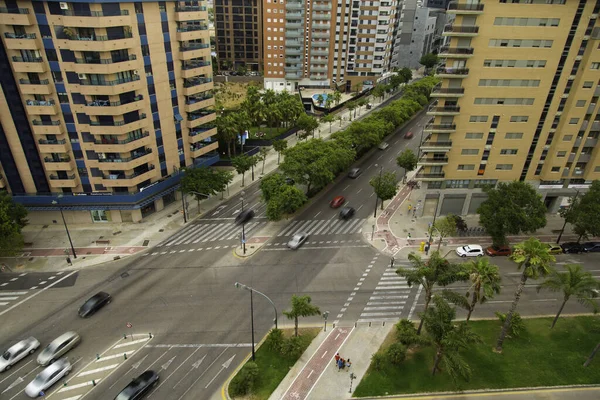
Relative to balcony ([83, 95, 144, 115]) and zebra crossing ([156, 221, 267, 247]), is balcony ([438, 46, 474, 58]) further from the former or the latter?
balcony ([83, 95, 144, 115])

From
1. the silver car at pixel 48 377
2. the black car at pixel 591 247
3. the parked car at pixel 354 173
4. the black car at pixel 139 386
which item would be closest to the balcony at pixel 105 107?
the silver car at pixel 48 377

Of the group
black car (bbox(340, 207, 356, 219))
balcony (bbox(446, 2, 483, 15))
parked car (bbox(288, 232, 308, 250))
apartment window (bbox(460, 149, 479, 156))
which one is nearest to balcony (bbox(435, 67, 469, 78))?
balcony (bbox(446, 2, 483, 15))

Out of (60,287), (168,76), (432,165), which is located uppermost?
(168,76)

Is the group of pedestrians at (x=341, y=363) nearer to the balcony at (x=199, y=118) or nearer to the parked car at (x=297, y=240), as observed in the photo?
the parked car at (x=297, y=240)

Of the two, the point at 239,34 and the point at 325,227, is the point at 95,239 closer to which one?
the point at 325,227

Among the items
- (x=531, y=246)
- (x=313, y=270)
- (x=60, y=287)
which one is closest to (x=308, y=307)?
(x=313, y=270)

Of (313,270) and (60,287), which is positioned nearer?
(60,287)

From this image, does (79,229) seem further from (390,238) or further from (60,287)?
(390,238)
